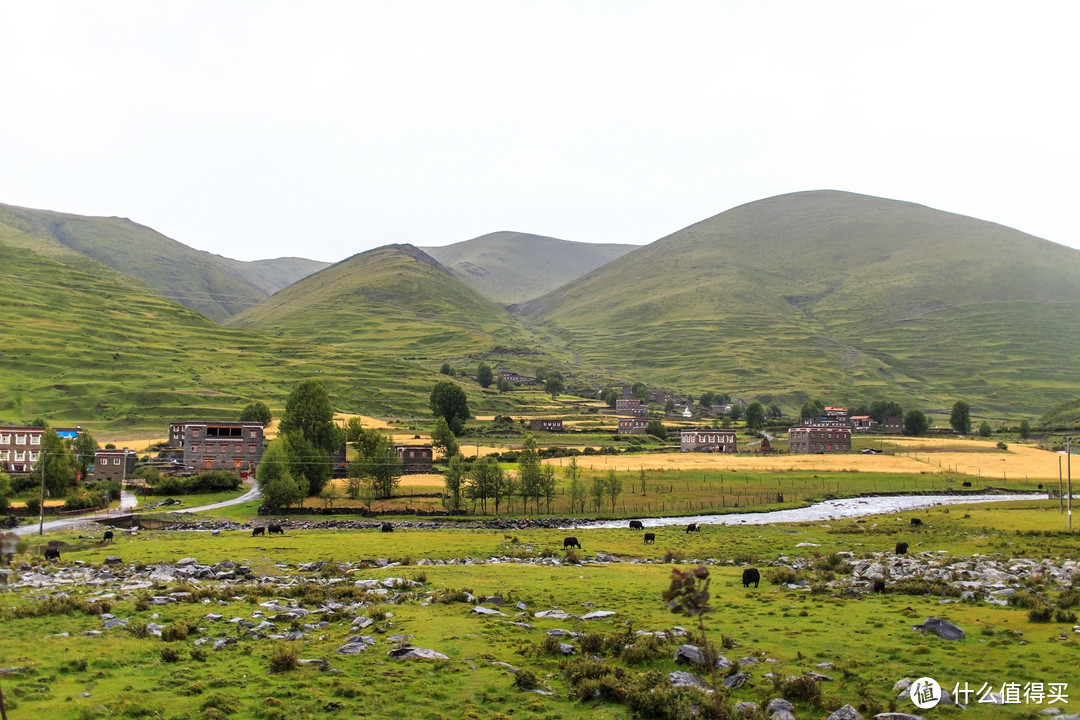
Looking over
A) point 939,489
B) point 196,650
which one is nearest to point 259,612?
point 196,650

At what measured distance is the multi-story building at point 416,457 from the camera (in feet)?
396

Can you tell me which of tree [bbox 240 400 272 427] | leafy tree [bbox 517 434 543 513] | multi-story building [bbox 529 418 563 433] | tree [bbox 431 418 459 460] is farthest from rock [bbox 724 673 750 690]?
multi-story building [bbox 529 418 563 433]

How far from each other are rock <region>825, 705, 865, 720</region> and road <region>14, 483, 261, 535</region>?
5693 centimetres

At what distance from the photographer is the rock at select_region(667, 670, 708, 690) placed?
20109 mm

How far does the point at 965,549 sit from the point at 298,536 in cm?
4682

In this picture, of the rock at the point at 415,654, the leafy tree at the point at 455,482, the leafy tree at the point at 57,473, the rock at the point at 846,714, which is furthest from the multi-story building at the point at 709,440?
the rock at the point at 846,714

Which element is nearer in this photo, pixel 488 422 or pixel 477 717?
pixel 477 717

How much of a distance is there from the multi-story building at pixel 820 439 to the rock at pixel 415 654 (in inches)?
5853

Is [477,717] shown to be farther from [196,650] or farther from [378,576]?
[378,576]

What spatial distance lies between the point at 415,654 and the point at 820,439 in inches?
6012

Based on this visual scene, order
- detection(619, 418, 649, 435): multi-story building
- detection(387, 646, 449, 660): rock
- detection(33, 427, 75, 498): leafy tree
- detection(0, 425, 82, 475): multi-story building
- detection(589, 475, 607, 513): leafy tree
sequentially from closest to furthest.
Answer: detection(387, 646, 449, 660): rock < detection(589, 475, 607, 513): leafy tree < detection(33, 427, 75, 498): leafy tree < detection(0, 425, 82, 475): multi-story building < detection(619, 418, 649, 435): multi-story building

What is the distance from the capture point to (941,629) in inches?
960

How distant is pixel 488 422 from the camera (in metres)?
190

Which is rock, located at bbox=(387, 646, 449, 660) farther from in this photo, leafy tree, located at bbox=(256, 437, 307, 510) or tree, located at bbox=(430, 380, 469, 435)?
tree, located at bbox=(430, 380, 469, 435)
